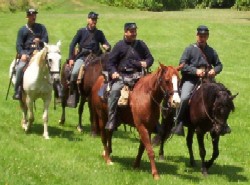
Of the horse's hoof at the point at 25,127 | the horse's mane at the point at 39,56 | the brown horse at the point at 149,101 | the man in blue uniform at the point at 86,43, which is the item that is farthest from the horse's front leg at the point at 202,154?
the horse's hoof at the point at 25,127

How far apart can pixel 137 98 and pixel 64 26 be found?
44.9 m

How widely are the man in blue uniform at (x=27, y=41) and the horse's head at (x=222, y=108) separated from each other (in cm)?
627

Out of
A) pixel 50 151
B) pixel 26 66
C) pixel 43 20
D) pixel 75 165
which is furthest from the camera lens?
pixel 43 20

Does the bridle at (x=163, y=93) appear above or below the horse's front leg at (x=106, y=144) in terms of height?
above

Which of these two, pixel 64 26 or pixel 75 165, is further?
pixel 64 26

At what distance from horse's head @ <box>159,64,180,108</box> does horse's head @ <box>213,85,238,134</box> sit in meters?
1.23

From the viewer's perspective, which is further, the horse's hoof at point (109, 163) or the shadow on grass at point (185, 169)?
the horse's hoof at point (109, 163)

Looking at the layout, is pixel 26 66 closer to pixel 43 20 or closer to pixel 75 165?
pixel 75 165

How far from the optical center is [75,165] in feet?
39.3

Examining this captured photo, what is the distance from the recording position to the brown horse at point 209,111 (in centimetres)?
1118

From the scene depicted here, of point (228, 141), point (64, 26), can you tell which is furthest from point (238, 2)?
point (228, 141)

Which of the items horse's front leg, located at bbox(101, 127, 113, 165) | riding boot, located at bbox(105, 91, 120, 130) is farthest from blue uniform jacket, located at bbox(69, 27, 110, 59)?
riding boot, located at bbox(105, 91, 120, 130)

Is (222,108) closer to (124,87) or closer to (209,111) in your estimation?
(209,111)

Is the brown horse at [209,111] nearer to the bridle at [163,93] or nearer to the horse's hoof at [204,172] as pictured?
the horse's hoof at [204,172]
